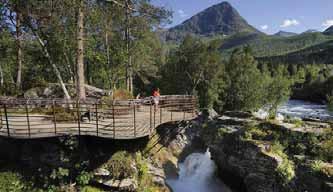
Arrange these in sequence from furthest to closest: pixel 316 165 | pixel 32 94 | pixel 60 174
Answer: pixel 32 94
pixel 316 165
pixel 60 174

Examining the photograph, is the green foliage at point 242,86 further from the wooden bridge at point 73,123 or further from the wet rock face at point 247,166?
the wooden bridge at point 73,123

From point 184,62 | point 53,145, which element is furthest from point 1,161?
point 184,62

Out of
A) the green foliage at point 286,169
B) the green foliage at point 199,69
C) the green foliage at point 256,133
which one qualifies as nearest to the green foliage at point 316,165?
the green foliage at point 286,169

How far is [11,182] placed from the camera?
438 inches

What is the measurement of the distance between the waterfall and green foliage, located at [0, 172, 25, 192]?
29.0 feet

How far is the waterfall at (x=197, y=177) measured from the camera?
17938 mm

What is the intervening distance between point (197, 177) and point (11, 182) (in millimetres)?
12286

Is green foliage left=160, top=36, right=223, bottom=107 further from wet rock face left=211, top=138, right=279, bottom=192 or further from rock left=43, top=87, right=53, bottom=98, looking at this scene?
rock left=43, top=87, right=53, bottom=98

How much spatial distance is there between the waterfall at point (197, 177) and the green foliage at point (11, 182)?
8.83m

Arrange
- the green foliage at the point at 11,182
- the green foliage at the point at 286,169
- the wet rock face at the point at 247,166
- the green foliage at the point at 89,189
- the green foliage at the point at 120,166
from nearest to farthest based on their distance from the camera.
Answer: the green foliage at the point at 11,182 → the green foliage at the point at 89,189 → the green foliage at the point at 120,166 → the green foliage at the point at 286,169 → the wet rock face at the point at 247,166

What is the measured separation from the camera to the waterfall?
1794 centimetres

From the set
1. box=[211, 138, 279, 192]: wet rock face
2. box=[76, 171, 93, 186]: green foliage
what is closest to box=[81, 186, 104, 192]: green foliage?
box=[76, 171, 93, 186]: green foliage

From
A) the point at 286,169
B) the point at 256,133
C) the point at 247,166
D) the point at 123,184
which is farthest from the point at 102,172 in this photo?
the point at 256,133

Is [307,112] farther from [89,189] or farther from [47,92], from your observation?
[89,189]
